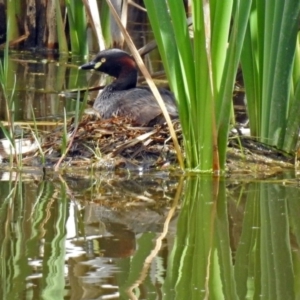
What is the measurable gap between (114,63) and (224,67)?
8.28 ft

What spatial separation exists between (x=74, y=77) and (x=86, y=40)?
1449mm

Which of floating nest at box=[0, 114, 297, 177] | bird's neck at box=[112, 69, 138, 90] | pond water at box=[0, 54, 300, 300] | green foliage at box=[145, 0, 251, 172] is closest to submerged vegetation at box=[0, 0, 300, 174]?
green foliage at box=[145, 0, 251, 172]

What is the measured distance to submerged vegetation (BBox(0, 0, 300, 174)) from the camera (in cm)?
439

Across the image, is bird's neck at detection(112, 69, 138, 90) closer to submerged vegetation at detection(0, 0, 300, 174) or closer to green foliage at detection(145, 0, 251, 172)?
submerged vegetation at detection(0, 0, 300, 174)

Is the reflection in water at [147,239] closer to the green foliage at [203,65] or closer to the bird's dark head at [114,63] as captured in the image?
the green foliage at [203,65]

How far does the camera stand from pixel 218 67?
177 inches

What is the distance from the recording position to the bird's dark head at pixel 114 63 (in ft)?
22.4

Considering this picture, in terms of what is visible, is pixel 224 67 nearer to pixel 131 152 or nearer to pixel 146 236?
pixel 131 152

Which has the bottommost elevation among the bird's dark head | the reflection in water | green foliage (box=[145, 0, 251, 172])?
the reflection in water

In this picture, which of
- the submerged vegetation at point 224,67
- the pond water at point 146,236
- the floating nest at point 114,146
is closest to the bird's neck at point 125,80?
the floating nest at point 114,146

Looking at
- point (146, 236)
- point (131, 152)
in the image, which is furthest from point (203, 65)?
point (146, 236)

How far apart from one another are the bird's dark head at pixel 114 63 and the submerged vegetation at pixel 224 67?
1774 mm

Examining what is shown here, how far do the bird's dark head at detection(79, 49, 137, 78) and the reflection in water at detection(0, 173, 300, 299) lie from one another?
7.19ft

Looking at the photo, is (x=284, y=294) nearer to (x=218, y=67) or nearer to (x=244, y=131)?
(x=218, y=67)
